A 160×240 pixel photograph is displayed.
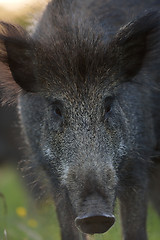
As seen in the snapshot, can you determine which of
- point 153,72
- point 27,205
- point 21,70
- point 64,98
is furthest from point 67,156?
point 27,205

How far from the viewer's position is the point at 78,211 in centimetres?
427

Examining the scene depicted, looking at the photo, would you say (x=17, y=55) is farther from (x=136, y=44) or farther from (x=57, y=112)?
(x=136, y=44)

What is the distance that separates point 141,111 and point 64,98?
921 mm

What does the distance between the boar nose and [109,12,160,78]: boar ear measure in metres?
1.45

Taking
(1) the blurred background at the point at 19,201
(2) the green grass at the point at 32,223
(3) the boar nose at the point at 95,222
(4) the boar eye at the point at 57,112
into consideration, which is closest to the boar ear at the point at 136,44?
(4) the boar eye at the point at 57,112

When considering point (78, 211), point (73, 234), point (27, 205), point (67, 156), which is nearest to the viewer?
point (78, 211)

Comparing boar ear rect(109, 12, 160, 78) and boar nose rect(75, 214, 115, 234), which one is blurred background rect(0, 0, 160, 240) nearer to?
boar nose rect(75, 214, 115, 234)

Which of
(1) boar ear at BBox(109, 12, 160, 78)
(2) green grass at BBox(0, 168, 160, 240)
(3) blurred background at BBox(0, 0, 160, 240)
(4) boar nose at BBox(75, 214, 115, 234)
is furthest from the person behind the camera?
(2) green grass at BBox(0, 168, 160, 240)

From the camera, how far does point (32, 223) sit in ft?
22.6

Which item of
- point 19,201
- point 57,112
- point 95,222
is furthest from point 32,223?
point 95,222

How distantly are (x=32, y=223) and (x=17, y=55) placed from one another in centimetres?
235

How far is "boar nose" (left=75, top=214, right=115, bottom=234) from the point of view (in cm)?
416

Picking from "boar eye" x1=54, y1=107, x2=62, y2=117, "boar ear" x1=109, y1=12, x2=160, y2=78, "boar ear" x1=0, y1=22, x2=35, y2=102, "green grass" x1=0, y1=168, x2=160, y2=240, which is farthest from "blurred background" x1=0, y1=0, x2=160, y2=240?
"boar ear" x1=109, y1=12, x2=160, y2=78

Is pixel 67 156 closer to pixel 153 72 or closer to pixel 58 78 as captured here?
pixel 58 78
